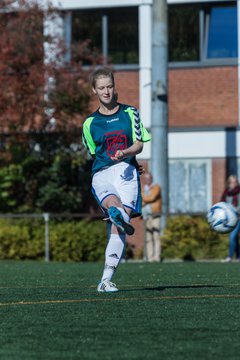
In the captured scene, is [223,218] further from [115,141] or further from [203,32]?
[203,32]

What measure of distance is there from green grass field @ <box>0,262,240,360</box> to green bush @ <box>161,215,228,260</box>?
12641mm

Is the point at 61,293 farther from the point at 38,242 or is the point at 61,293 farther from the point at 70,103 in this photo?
the point at 70,103

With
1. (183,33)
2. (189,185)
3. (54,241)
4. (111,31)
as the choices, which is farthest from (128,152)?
(111,31)

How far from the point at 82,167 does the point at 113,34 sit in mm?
3568

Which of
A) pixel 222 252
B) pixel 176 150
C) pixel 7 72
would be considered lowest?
pixel 222 252

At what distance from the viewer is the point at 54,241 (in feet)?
84.7

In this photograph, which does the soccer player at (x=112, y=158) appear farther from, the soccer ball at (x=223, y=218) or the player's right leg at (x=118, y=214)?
the soccer ball at (x=223, y=218)

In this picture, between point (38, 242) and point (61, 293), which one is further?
point (38, 242)

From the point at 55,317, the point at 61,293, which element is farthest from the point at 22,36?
the point at 55,317

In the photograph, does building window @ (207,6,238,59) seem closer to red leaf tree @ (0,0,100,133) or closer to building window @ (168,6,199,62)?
building window @ (168,6,199,62)

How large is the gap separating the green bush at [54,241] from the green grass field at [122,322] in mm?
13221

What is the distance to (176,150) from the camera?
98.2ft

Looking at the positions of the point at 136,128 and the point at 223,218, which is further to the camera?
the point at 223,218

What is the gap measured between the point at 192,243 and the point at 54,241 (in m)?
3.00
